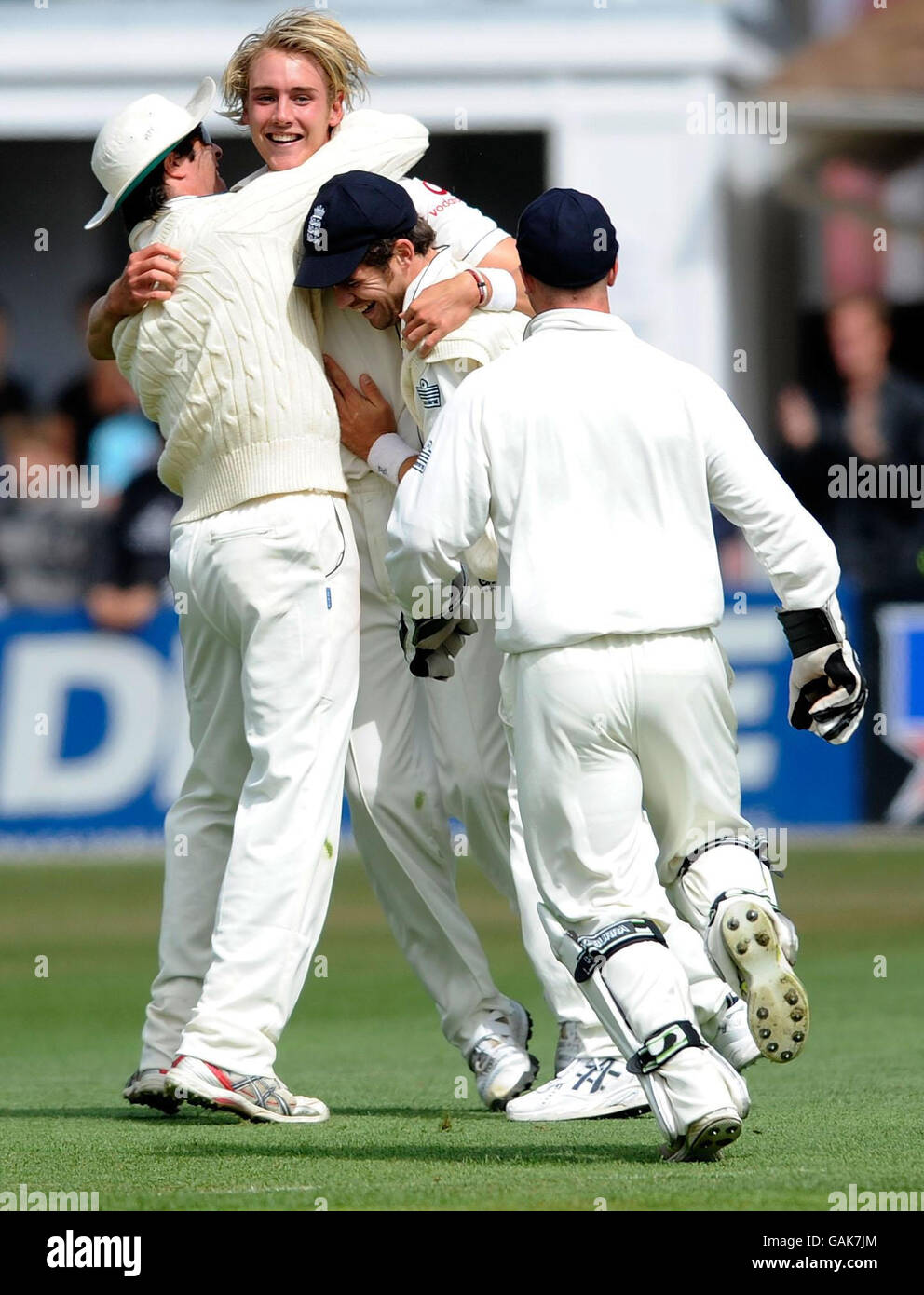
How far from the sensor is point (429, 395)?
5.46 meters

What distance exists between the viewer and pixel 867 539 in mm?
13516

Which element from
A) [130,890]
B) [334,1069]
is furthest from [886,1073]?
[130,890]

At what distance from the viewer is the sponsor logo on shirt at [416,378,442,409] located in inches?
214

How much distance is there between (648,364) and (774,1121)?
5.98ft

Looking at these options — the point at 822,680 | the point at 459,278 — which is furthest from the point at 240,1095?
the point at 459,278

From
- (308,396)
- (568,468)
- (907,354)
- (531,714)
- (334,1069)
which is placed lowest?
(334,1069)

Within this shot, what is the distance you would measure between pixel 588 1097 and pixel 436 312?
6.36 ft

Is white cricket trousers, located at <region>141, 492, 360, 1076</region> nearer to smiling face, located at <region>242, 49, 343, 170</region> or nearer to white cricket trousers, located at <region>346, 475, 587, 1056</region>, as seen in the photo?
white cricket trousers, located at <region>346, 475, 587, 1056</region>

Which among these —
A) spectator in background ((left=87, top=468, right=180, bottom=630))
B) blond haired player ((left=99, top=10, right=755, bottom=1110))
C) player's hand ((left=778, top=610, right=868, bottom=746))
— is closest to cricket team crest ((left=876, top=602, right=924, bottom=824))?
spectator in background ((left=87, top=468, right=180, bottom=630))

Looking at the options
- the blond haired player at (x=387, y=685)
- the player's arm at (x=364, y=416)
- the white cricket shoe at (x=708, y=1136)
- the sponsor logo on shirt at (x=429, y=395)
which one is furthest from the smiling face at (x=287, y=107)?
the white cricket shoe at (x=708, y=1136)

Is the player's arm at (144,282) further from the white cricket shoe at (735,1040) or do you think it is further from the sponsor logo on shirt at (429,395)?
the white cricket shoe at (735,1040)

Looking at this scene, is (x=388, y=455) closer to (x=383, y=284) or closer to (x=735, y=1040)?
(x=383, y=284)

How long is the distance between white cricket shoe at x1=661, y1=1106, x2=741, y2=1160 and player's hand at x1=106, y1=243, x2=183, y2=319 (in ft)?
8.07
